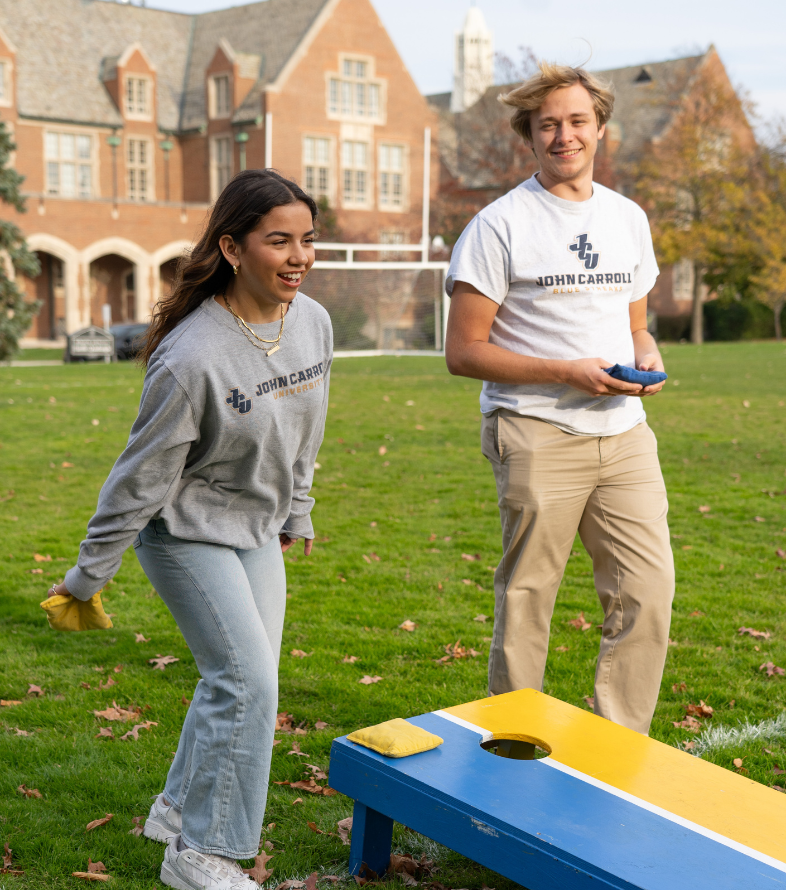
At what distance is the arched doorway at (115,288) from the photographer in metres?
45.1

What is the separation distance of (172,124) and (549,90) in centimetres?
4744

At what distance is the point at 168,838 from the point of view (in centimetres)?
348

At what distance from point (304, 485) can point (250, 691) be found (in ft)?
2.61

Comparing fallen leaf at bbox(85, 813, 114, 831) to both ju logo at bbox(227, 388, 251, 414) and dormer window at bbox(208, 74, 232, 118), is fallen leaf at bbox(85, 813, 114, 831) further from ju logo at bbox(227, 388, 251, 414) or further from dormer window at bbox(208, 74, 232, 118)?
dormer window at bbox(208, 74, 232, 118)

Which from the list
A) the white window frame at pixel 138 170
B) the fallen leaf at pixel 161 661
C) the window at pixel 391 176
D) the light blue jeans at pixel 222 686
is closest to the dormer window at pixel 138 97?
the white window frame at pixel 138 170

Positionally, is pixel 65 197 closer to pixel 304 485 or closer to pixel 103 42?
pixel 103 42

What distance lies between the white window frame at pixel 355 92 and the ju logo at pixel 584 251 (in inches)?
1782

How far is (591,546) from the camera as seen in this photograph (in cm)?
374

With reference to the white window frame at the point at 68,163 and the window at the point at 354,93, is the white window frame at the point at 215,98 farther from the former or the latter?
the white window frame at the point at 68,163

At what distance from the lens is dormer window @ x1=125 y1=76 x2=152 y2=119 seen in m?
46.2

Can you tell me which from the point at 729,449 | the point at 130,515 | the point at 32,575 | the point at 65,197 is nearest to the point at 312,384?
the point at 130,515

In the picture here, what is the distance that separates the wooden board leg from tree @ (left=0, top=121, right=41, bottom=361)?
16.9 metres

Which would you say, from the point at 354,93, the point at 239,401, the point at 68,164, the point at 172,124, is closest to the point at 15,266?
the point at 239,401

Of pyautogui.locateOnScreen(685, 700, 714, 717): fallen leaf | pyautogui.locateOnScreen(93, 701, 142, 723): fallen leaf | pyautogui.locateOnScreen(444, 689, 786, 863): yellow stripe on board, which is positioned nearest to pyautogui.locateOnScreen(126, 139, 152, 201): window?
pyautogui.locateOnScreen(93, 701, 142, 723): fallen leaf
